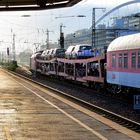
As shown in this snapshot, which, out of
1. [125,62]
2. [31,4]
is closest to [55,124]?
[125,62]

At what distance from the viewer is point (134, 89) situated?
23016mm

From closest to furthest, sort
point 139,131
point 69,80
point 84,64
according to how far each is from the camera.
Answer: point 139,131 < point 84,64 < point 69,80

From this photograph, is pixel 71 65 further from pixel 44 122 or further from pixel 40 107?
pixel 44 122

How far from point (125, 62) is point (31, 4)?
12.8 m

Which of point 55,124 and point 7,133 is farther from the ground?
point 7,133

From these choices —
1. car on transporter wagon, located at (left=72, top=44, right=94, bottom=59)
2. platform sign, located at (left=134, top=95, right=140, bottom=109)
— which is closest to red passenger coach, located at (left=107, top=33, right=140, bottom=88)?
platform sign, located at (left=134, top=95, right=140, bottom=109)

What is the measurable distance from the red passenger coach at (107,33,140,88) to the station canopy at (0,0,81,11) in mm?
6548

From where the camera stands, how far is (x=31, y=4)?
34.8 m

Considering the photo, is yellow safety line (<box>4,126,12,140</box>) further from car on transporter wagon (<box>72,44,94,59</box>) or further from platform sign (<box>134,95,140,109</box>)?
car on transporter wagon (<box>72,44,94,59</box>)

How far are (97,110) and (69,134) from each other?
22.6 feet

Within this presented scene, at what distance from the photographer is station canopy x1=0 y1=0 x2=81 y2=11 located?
33.3 metres

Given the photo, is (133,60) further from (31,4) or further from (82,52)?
(82,52)

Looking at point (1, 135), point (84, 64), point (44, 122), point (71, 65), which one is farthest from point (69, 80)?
point (1, 135)

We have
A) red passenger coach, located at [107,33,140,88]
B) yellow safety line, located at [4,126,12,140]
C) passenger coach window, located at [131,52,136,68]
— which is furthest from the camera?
passenger coach window, located at [131,52,136,68]
